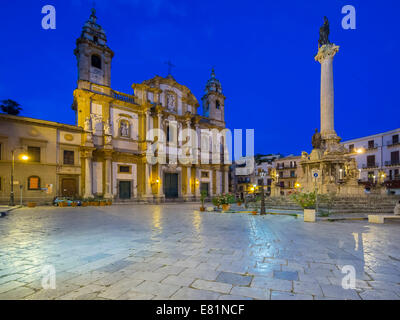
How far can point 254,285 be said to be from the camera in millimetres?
3246

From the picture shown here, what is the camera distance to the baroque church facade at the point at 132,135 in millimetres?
24906

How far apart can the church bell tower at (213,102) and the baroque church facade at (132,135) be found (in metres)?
2.37

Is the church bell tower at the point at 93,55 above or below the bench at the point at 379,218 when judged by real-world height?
above

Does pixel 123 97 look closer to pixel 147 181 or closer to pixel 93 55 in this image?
pixel 93 55

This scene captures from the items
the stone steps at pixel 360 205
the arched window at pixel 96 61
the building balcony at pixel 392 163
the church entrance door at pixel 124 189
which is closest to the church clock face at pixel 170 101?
the arched window at pixel 96 61

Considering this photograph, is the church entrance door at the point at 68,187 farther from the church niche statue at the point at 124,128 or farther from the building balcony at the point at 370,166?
the building balcony at the point at 370,166

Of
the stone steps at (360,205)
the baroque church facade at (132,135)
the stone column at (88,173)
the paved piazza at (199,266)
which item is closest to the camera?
the paved piazza at (199,266)

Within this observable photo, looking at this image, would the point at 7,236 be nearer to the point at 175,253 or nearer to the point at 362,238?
the point at 175,253

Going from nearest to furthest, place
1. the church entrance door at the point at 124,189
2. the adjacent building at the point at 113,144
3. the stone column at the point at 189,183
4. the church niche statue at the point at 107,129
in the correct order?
the adjacent building at the point at 113,144 < the church niche statue at the point at 107,129 < the church entrance door at the point at 124,189 < the stone column at the point at 189,183

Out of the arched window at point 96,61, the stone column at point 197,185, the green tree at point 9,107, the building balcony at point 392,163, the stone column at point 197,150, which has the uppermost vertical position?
the arched window at point 96,61

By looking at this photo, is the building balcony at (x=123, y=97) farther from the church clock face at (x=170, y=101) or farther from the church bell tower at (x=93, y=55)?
the church clock face at (x=170, y=101)

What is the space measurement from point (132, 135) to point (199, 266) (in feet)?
87.3

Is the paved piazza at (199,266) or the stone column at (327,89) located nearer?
the paved piazza at (199,266)

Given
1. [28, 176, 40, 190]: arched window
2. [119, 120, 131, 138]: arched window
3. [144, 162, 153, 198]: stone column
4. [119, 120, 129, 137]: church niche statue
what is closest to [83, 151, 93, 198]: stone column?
[28, 176, 40, 190]: arched window
